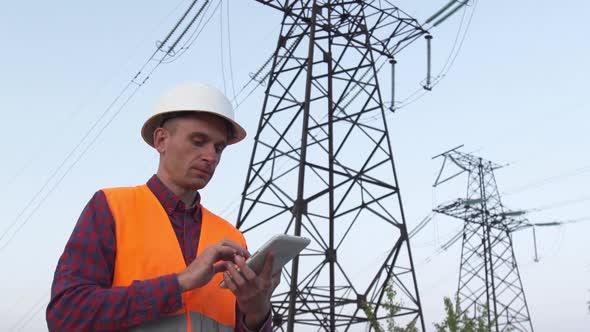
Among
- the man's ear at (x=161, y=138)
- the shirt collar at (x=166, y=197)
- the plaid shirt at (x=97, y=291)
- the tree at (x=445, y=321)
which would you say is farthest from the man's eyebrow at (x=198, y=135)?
the tree at (x=445, y=321)

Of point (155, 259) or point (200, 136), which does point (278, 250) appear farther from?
point (200, 136)

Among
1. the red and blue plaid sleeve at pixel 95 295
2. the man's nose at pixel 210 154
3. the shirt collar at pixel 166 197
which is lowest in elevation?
the red and blue plaid sleeve at pixel 95 295

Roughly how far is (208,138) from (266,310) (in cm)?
69

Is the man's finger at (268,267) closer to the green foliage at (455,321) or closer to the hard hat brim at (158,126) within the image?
the hard hat brim at (158,126)

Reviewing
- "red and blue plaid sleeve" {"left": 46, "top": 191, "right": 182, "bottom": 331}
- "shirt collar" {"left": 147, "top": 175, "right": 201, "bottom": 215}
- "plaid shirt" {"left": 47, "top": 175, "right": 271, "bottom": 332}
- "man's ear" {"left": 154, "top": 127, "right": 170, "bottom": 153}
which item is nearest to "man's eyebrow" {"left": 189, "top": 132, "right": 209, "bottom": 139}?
"man's ear" {"left": 154, "top": 127, "right": 170, "bottom": 153}

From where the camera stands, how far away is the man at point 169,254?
1.87 metres

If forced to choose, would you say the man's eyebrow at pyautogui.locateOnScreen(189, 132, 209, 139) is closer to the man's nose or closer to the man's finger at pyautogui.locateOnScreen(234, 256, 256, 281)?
the man's nose

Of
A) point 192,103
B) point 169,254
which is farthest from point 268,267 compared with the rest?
point 192,103

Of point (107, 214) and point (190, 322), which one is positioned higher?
point (107, 214)

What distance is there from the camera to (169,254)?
2066 millimetres

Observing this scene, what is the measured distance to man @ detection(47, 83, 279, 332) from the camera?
1870mm

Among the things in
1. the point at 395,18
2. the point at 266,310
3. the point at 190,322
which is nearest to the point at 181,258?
the point at 190,322

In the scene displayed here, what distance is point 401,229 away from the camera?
10008 millimetres

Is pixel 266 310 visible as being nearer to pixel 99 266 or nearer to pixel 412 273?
pixel 99 266
